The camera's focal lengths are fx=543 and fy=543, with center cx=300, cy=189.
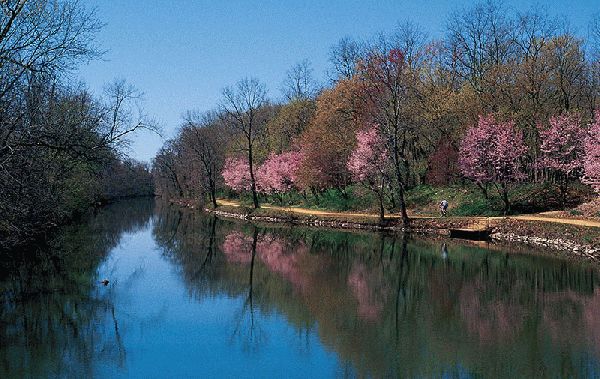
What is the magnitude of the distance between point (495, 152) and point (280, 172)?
2237 cm

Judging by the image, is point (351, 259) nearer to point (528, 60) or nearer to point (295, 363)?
point (295, 363)

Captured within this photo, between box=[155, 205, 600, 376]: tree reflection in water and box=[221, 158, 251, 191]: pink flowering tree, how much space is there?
32.3 metres

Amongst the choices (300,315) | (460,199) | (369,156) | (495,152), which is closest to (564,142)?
(495,152)

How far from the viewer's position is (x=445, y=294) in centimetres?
1644

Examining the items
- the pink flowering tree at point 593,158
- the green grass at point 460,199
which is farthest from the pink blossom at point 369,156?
the pink flowering tree at point 593,158

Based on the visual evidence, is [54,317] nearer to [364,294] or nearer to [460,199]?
[364,294]

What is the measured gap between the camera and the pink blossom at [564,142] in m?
31.3

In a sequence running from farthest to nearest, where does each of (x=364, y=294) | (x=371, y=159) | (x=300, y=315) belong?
1. (x=371, y=159)
2. (x=364, y=294)
3. (x=300, y=315)

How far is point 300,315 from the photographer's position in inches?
561

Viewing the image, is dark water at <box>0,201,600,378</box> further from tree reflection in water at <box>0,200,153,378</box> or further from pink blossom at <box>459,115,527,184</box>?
pink blossom at <box>459,115,527,184</box>

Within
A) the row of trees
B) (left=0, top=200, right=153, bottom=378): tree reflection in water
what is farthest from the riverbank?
(left=0, top=200, right=153, bottom=378): tree reflection in water

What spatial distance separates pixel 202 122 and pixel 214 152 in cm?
885

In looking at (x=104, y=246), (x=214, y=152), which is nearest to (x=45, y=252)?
(x=104, y=246)

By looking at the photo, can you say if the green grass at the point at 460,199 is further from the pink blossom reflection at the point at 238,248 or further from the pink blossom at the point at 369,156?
the pink blossom reflection at the point at 238,248
